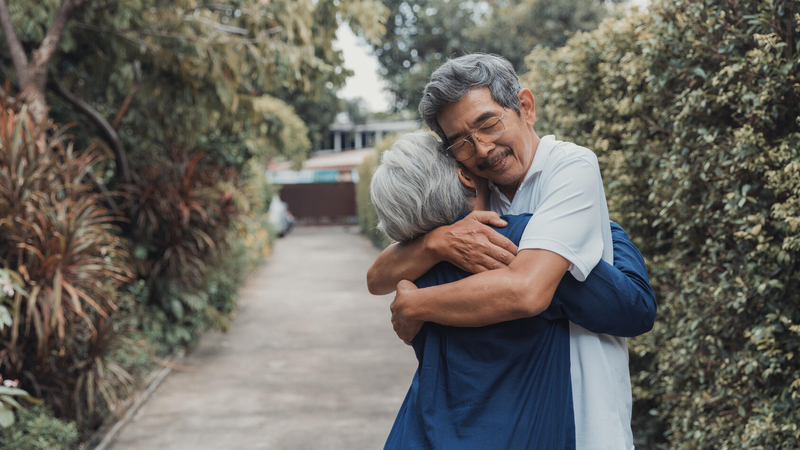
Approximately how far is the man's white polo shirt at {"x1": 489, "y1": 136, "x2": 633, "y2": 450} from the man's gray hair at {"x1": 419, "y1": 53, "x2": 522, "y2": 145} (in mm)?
191

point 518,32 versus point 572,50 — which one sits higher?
point 518,32

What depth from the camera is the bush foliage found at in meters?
2.54

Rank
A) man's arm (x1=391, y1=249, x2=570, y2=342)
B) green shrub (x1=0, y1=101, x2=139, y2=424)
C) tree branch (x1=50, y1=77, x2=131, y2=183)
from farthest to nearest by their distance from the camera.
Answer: tree branch (x1=50, y1=77, x2=131, y2=183) → green shrub (x1=0, y1=101, x2=139, y2=424) → man's arm (x1=391, y1=249, x2=570, y2=342)

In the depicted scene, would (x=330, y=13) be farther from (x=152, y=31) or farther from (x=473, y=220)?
(x=473, y=220)

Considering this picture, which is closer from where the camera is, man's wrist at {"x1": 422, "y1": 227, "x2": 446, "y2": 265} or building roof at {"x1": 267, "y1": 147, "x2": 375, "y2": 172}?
man's wrist at {"x1": 422, "y1": 227, "x2": 446, "y2": 265}

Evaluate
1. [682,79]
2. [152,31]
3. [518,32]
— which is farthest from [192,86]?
[518,32]

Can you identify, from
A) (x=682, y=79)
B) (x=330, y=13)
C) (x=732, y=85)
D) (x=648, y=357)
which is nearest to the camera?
(x=732, y=85)

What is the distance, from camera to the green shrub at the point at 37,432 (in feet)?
12.6

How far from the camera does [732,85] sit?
2.77m

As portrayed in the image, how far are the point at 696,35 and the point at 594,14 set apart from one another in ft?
47.5

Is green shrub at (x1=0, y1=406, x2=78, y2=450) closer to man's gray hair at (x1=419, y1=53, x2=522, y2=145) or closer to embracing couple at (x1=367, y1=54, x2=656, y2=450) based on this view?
embracing couple at (x1=367, y1=54, x2=656, y2=450)

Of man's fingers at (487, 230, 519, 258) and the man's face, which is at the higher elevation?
the man's face

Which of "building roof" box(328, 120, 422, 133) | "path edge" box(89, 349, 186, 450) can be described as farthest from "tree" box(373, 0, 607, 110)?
"building roof" box(328, 120, 422, 133)

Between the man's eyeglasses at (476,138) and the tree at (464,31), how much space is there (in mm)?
11939
